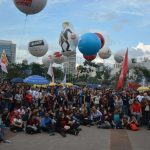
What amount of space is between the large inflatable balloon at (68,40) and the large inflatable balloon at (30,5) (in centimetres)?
799

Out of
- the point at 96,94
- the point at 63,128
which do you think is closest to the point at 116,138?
the point at 63,128

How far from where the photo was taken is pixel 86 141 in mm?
13953

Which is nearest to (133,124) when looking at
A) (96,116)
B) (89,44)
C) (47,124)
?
(96,116)

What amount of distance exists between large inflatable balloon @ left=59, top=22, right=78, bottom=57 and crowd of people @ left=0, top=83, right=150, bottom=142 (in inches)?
109

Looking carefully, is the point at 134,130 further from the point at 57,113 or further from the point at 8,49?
the point at 8,49

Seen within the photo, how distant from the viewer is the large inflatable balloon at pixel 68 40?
76.4ft

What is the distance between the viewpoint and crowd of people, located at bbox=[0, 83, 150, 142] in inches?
620

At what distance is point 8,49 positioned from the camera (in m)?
150

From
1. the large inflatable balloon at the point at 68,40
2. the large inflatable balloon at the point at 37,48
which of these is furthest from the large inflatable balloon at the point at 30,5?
the large inflatable balloon at the point at 37,48

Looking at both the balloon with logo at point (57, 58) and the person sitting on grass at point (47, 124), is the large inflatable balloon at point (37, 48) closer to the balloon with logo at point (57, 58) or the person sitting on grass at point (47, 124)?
the balloon with logo at point (57, 58)

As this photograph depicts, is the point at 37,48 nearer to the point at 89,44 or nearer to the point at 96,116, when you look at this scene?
the point at 89,44

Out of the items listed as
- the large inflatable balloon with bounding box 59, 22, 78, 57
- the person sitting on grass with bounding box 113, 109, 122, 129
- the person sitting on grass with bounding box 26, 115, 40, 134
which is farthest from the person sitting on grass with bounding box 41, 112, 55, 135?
the large inflatable balloon with bounding box 59, 22, 78, 57

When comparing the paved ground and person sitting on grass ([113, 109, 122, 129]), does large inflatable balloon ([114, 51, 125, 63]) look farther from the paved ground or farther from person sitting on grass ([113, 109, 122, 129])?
the paved ground

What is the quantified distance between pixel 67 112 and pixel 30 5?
5123 mm
